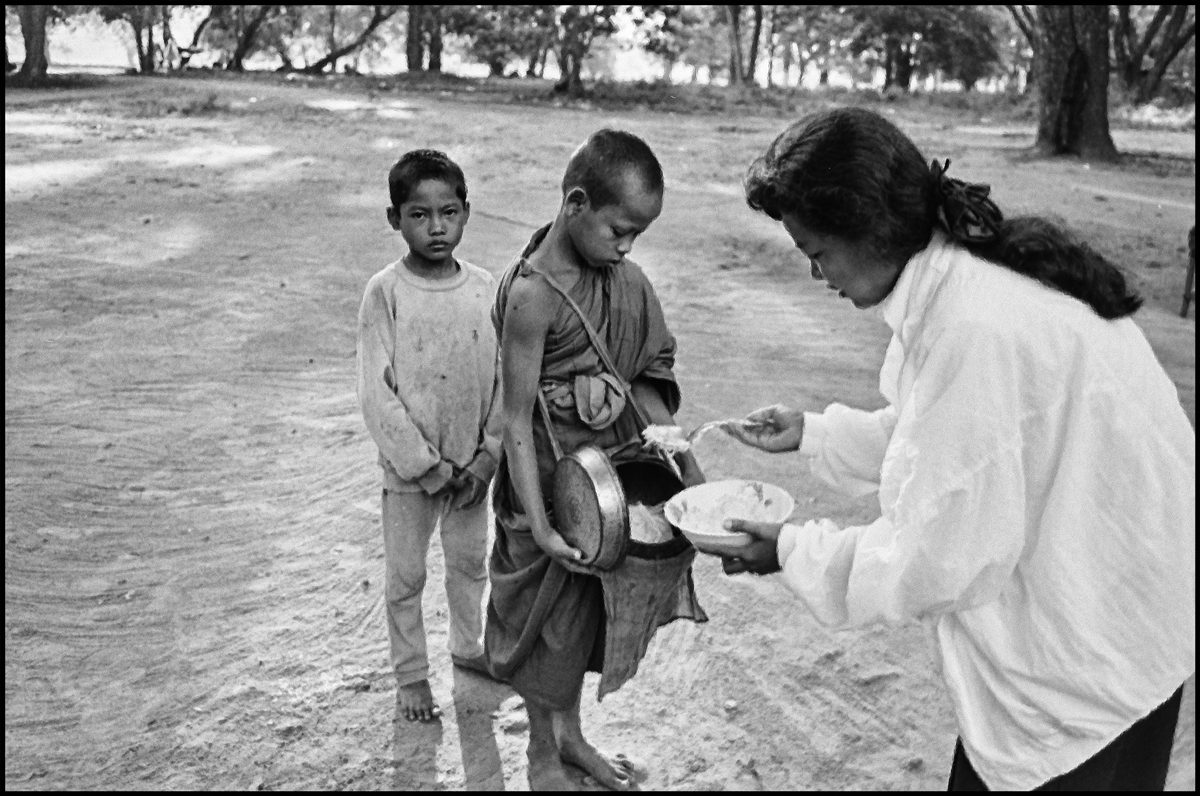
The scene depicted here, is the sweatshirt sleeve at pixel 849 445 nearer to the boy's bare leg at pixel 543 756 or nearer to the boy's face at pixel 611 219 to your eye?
the boy's face at pixel 611 219

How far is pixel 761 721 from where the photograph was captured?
326 centimetres

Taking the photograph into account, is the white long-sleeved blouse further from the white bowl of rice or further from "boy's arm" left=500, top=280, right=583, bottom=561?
"boy's arm" left=500, top=280, right=583, bottom=561

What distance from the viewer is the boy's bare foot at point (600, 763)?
9.84 ft

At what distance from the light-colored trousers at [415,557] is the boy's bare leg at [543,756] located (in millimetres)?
429

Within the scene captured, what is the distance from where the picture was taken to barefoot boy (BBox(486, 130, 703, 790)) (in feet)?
8.19

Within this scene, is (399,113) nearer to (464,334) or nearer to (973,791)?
(464,334)

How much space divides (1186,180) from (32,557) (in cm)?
1330

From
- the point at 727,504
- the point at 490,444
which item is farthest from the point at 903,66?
the point at 727,504

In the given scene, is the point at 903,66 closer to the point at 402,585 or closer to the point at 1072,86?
the point at 1072,86

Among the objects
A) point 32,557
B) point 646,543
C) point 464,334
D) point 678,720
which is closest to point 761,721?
point 678,720

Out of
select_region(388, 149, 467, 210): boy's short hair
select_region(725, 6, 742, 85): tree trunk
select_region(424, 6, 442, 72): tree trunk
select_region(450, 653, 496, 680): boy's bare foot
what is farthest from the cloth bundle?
select_region(725, 6, 742, 85): tree trunk

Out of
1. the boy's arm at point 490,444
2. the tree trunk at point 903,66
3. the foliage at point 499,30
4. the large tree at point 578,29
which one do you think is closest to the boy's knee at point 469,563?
the boy's arm at point 490,444

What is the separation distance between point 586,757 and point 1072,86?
13.9m

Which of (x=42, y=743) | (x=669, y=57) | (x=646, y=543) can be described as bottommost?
(x=42, y=743)
